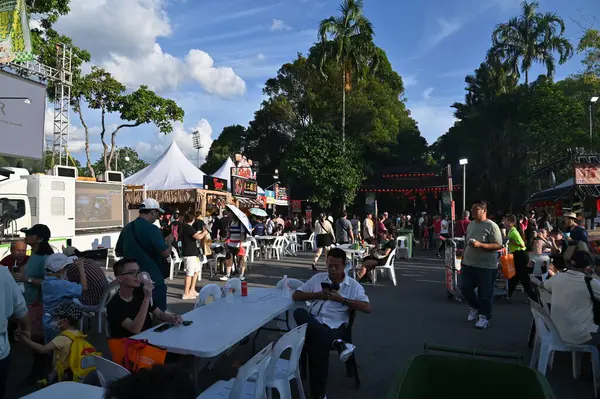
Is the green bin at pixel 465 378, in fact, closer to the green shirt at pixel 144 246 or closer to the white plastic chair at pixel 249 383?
the white plastic chair at pixel 249 383

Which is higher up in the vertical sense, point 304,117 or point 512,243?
point 304,117

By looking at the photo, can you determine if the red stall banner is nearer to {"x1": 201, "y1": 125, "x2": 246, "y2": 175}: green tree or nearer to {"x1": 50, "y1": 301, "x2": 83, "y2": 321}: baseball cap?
{"x1": 201, "y1": 125, "x2": 246, "y2": 175}: green tree

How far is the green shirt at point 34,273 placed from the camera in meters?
4.59

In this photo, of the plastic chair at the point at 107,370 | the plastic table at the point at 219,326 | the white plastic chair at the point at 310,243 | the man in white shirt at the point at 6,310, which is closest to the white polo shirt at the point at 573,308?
the plastic table at the point at 219,326

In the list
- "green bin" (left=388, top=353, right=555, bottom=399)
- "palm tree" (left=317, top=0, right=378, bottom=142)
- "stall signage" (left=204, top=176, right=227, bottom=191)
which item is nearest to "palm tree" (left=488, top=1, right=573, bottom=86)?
"palm tree" (left=317, top=0, right=378, bottom=142)

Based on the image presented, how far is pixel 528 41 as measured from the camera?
33.1 m

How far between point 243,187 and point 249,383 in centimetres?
1751

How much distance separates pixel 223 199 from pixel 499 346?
670 inches

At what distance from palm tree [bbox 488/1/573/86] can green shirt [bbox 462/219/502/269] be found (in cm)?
3166

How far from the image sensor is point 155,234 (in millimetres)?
4660

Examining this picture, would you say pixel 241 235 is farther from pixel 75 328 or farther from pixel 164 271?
pixel 75 328

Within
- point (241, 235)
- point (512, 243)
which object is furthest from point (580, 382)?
point (241, 235)

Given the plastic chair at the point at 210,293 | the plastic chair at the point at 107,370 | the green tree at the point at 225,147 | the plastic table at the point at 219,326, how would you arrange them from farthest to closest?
the green tree at the point at 225,147 → the plastic chair at the point at 210,293 → the plastic table at the point at 219,326 → the plastic chair at the point at 107,370

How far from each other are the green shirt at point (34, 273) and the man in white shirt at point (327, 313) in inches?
108
